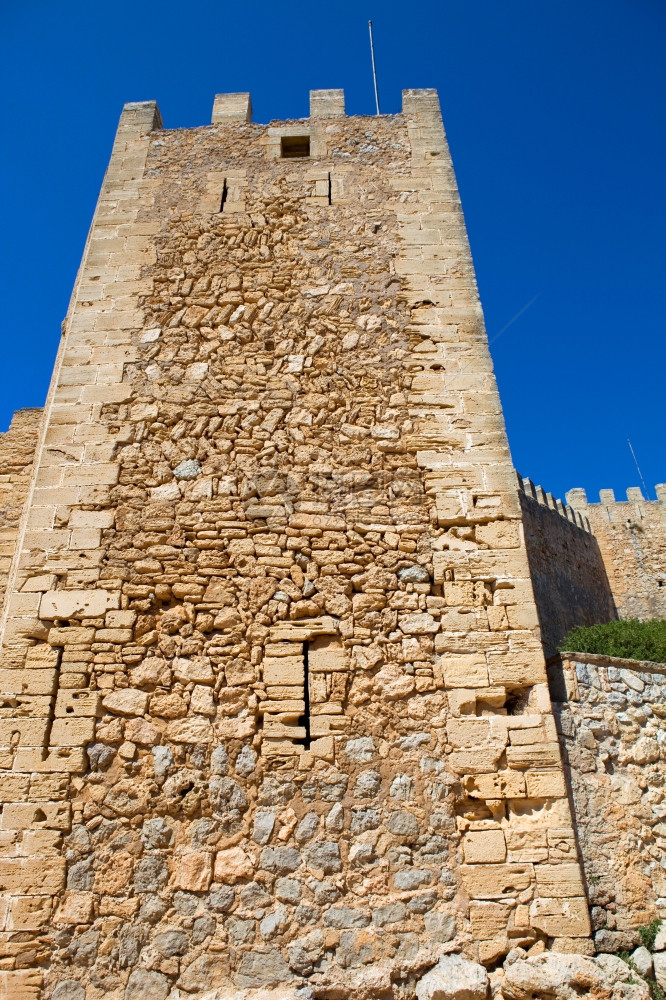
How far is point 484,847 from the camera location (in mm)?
3645

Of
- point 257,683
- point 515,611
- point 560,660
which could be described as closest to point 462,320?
point 515,611

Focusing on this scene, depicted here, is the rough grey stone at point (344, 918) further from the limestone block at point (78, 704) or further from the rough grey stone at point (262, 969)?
the limestone block at point (78, 704)

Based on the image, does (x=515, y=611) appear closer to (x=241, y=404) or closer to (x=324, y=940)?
(x=324, y=940)

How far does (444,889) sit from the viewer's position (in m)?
3.56

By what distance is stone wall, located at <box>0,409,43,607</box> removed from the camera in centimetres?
633

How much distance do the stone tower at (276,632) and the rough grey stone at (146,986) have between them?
0.01 metres

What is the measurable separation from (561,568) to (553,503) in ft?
7.10

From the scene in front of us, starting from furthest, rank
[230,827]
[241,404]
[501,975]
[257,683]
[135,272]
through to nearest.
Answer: [135,272]
[241,404]
[257,683]
[230,827]
[501,975]

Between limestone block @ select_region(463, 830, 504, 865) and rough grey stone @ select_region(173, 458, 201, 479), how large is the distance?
296cm

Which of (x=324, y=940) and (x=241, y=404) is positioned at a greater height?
(x=241, y=404)

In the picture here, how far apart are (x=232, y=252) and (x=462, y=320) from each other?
82.4 inches

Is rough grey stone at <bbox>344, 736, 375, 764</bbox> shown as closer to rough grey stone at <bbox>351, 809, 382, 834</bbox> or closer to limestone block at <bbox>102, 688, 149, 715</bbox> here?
rough grey stone at <bbox>351, 809, 382, 834</bbox>

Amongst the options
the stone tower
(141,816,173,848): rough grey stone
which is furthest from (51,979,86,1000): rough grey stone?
(141,816,173,848): rough grey stone

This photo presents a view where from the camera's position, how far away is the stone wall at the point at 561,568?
40.5ft
